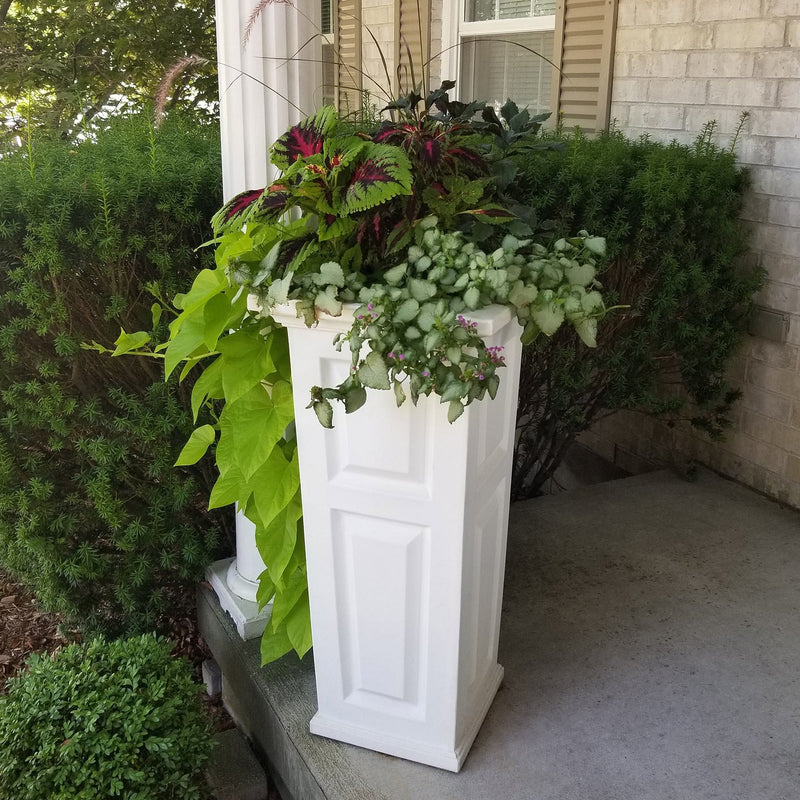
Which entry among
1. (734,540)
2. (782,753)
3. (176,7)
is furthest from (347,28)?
(782,753)

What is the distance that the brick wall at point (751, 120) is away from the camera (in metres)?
2.86

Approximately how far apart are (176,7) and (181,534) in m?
4.95

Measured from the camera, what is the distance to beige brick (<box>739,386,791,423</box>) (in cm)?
310

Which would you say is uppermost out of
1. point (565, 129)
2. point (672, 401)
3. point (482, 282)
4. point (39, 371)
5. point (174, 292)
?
point (565, 129)

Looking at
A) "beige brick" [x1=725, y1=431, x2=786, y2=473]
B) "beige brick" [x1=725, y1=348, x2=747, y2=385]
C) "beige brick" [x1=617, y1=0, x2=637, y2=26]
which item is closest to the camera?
"beige brick" [x1=725, y1=431, x2=786, y2=473]

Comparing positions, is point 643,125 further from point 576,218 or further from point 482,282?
point 482,282

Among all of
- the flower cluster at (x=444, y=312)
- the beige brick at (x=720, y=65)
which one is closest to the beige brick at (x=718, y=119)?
the beige brick at (x=720, y=65)

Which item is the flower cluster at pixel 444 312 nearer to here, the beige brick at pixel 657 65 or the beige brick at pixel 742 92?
the beige brick at pixel 742 92

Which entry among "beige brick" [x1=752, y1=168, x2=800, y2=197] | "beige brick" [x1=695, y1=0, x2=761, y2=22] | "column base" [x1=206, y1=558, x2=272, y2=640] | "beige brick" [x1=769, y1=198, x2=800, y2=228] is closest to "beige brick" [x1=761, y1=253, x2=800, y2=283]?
"beige brick" [x1=769, y1=198, x2=800, y2=228]

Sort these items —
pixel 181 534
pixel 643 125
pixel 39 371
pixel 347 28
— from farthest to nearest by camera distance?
pixel 347 28 < pixel 643 125 < pixel 181 534 < pixel 39 371

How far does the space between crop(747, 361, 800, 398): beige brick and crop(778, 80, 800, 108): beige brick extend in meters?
0.92

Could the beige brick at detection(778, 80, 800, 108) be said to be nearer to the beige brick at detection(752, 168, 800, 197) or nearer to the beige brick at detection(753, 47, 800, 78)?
the beige brick at detection(753, 47, 800, 78)

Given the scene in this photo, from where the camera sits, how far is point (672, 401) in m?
3.21

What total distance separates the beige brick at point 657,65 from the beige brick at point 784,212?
2.12 feet
